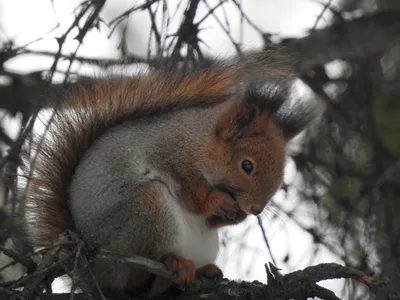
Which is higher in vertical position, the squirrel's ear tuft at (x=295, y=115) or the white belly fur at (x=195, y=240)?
the squirrel's ear tuft at (x=295, y=115)

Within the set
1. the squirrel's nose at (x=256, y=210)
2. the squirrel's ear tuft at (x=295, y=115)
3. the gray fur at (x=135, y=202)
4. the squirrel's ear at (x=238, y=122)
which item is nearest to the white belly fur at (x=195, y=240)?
the gray fur at (x=135, y=202)

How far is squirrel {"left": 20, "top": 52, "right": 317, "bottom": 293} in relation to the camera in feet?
6.67

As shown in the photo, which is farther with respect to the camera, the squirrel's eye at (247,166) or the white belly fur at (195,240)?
the squirrel's eye at (247,166)

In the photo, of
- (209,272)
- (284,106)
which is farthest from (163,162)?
(284,106)

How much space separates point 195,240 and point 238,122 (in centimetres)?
42

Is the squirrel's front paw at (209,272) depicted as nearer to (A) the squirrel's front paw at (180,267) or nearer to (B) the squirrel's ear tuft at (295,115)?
(A) the squirrel's front paw at (180,267)

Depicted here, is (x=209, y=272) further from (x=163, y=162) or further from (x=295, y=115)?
(x=295, y=115)

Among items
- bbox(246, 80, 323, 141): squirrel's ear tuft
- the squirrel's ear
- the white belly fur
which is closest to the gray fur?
the white belly fur

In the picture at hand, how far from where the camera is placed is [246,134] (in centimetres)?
237

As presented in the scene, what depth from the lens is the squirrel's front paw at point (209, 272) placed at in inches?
85.7

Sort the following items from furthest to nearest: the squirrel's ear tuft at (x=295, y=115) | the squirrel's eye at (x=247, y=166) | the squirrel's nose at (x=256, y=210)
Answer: the squirrel's ear tuft at (x=295, y=115) → the squirrel's eye at (x=247, y=166) → the squirrel's nose at (x=256, y=210)

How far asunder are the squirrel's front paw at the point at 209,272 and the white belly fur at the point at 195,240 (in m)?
0.02

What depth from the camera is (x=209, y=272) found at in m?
2.19

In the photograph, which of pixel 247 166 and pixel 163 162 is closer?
pixel 163 162
